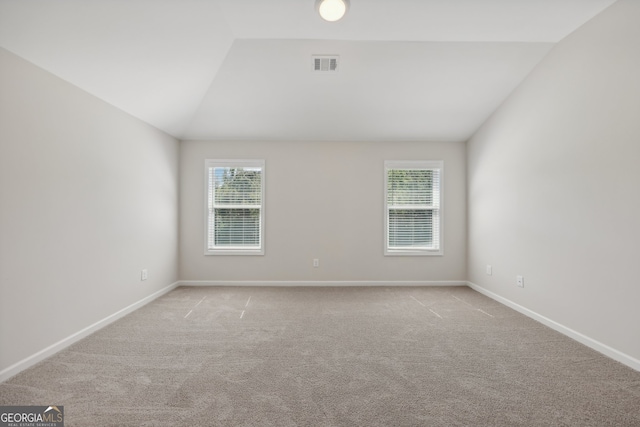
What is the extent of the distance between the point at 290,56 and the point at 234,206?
2.46 m

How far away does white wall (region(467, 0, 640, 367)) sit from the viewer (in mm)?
2322

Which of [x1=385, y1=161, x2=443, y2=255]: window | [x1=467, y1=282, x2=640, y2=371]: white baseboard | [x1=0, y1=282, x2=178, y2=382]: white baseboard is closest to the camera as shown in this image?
[x1=0, y1=282, x2=178, y2=382]: white baseboard

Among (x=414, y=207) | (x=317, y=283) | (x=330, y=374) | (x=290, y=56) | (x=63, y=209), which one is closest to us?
(x=330, y=374)

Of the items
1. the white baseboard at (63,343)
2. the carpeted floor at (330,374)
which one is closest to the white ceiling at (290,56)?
the white baseboard at (63,343)

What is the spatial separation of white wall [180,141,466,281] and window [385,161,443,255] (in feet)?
0.58

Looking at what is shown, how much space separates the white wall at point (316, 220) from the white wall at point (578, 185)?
1199mm

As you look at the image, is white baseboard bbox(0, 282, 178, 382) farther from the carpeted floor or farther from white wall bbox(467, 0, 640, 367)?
white wall bbox(467, 0, 640, 367)

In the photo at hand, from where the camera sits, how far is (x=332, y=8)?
2.46 metres

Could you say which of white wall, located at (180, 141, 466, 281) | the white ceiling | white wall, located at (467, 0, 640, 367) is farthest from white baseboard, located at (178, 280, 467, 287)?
the white ceiling

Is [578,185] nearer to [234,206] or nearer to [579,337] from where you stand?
[579,337]

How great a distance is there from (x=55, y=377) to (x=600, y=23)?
4.93 m

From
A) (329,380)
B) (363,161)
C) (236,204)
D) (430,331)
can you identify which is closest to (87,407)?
(329,380)

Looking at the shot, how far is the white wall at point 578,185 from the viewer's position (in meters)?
2.32

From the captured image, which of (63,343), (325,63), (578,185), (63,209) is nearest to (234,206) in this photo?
(63,209)
